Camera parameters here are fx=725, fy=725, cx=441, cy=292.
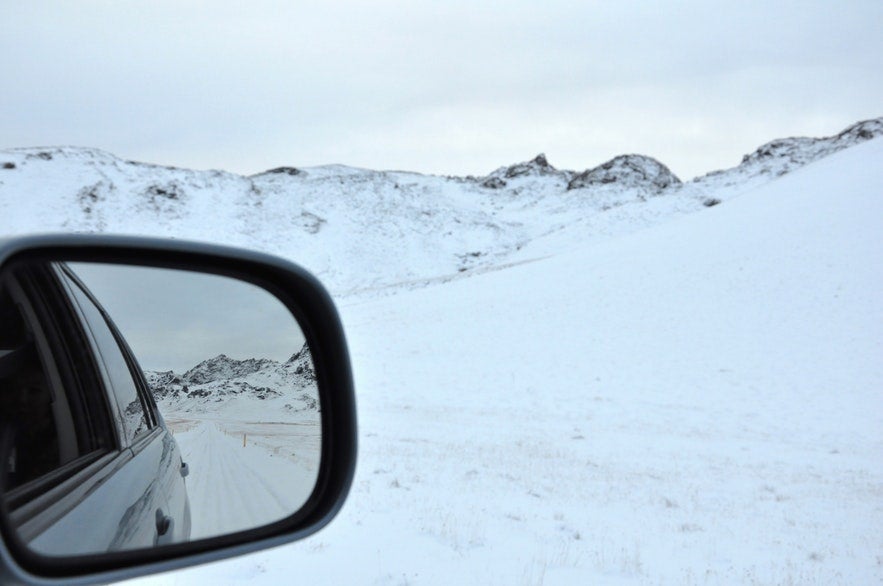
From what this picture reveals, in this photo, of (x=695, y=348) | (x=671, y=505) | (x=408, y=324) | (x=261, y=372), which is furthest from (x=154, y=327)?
(x=408, y=324)

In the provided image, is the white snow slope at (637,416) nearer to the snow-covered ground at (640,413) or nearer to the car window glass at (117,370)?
the snow-covered ground at (640,413)

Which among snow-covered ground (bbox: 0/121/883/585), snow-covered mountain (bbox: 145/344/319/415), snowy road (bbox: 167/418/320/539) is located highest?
snow-covered mountain (bbox: 145/344/319/415)

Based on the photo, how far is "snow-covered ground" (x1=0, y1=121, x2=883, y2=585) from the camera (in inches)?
219

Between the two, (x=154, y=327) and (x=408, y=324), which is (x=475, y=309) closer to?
(x=408, y=324)

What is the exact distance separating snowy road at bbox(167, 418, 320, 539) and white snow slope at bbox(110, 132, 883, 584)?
2325mm

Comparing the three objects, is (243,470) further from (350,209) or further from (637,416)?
(350,209)

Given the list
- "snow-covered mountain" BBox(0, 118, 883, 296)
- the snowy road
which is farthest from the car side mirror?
"snow-covered mountain" BBox(0, 118, 883, 296)

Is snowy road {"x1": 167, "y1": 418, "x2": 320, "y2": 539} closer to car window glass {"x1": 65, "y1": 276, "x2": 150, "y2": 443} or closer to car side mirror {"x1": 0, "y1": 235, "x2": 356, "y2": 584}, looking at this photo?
car side mirror {"x1": 0, "y1": 235, "x2": 356, "y2": 584}

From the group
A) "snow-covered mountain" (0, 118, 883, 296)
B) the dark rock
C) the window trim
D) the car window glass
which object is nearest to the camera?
the window trim

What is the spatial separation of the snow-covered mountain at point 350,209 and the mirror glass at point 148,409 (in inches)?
1895

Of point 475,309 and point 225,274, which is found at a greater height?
point 225,274

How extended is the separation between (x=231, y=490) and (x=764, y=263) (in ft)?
94.5

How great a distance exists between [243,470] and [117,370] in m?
0.46

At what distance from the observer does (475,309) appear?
29.6m
